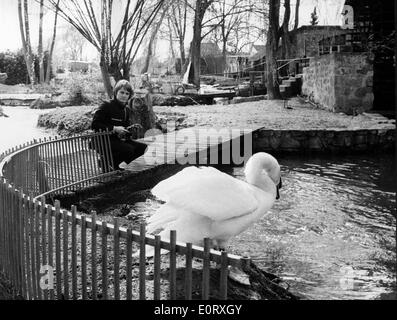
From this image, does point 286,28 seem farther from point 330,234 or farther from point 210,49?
point 210,49

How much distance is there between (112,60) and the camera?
13.4m

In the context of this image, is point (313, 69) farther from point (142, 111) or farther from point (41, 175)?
point (41, 175)

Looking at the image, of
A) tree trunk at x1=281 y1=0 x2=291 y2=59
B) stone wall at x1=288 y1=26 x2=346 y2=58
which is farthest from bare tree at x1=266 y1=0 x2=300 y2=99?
stone wall at x1=288 y1=26 x2=346 y2=58

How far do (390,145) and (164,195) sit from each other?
10.7m

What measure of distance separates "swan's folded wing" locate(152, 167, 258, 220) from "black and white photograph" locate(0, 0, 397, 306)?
0.04 feet

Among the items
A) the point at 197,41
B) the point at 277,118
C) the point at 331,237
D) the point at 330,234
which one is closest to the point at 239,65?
the point at 197,41

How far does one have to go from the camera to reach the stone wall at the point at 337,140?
45.6 ft

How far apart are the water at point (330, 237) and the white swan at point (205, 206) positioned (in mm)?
1048

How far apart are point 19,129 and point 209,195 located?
45.5 ft

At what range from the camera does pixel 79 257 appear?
4.89m

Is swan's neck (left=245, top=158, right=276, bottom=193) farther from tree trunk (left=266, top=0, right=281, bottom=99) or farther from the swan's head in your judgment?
tree trunk (left=266, top=0, right=281, bottom=99)

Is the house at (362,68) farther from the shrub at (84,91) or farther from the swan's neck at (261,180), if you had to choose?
the swan's neck at (261,180)

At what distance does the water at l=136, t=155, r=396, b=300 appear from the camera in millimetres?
5477
